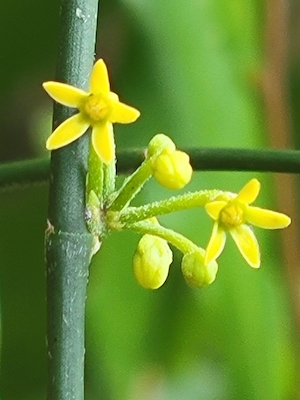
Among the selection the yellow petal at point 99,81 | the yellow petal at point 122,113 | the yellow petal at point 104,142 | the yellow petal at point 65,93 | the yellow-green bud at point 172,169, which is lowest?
the yellow-green bud at point 172,169

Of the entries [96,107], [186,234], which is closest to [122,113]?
[96,107]

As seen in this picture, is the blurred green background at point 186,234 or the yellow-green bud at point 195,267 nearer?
the yellow-green bud at point 195,267

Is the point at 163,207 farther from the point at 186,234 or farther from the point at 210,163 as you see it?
the point at 186,234

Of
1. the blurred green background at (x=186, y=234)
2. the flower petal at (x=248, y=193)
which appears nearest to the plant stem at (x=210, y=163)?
the flower petal at (x=248, y=193)

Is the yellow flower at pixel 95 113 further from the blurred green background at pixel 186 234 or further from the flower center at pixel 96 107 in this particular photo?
the blurred green background at pixel 186 234

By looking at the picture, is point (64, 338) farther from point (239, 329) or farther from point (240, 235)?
point (239, 329)

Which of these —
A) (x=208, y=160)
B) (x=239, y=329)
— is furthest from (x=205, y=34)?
(x=208, y=160)
